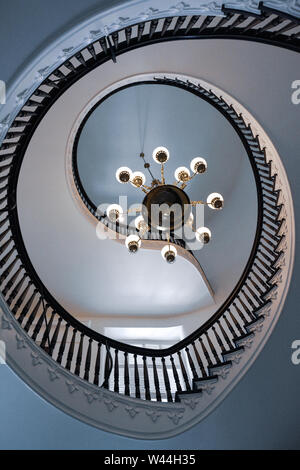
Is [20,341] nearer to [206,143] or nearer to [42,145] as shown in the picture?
[42,145]

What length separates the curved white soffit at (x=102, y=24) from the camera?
2.66 m

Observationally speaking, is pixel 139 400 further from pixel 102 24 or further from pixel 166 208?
pixel 102 24

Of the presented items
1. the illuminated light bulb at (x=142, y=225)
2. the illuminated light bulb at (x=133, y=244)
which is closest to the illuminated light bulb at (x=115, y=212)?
the illuminated light bulb at (x=142, y=225)

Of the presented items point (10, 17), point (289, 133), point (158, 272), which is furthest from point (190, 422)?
point (158, 272)

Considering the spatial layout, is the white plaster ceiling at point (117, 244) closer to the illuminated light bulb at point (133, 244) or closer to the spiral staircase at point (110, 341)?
the illuminated light bulb at point (133, 244)

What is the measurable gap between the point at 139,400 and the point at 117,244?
4437 millimetres

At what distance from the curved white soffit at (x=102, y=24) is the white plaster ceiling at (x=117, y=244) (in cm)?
410

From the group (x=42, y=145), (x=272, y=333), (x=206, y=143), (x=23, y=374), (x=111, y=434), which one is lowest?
(x=111, y=434)

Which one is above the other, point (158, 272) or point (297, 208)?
point (158, 272)

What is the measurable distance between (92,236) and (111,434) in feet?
15.8

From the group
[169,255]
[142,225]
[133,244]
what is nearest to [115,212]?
[142,225]

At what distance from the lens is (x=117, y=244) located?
820 cm

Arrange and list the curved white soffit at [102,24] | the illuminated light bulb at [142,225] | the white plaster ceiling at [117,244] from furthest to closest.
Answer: the white plaster ceiling at [117,244], the illuminated light bulb at [142,225], the curved white soffit at [102,24]

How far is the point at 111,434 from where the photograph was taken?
12.3ft
